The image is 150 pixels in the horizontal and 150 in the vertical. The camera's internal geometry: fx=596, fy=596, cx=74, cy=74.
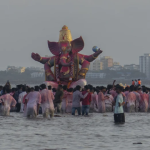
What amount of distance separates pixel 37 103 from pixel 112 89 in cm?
770

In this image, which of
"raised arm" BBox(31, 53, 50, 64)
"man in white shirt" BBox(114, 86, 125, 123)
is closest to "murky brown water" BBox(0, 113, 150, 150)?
"man in white shirt" BBox(114, 86, 125, 123)

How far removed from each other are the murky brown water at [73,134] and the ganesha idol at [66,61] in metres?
9.93

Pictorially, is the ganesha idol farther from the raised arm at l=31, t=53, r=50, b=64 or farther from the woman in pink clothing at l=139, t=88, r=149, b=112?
the woman in pink clothing at l=139, t=88, r=149, b=112

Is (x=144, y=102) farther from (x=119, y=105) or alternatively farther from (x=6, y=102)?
(x=119, y=105)

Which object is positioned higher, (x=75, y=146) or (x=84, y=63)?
(x=84, y=63)

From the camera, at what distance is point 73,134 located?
1758cm

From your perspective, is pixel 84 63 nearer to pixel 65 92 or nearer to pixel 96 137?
pixel 65 92

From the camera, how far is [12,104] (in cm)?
2331

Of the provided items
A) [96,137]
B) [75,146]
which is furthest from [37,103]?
[75,146]

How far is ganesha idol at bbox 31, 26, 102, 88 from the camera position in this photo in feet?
108

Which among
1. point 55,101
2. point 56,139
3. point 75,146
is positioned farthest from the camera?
point 55,101

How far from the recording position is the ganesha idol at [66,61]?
108 ft

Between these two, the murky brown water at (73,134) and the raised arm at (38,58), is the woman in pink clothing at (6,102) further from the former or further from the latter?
the raised arm at (38,58)

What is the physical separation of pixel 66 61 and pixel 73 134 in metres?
15.6
